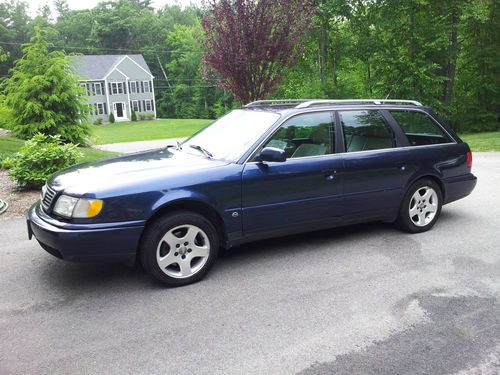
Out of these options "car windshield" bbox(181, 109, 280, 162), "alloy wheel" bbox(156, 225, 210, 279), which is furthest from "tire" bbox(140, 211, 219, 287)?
"car windshield" bbox(181, 109, 280, 162)

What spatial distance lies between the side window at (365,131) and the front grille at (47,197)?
10.1 ft

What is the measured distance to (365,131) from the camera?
5309mm

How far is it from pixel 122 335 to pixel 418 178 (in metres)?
3.88

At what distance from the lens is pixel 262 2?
412 inches

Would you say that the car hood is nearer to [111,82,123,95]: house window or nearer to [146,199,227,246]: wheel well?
[146,199,227,246]: wheel well

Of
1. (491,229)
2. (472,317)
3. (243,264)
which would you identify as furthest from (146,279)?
(491,229)

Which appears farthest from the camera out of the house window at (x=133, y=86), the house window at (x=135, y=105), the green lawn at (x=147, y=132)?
the house window at (x=135, y=105)

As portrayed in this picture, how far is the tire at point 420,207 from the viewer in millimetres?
5535

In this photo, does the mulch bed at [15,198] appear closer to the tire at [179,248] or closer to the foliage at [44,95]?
the tire at [179,248]

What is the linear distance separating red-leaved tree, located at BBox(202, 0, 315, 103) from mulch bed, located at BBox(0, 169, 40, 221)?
553cm

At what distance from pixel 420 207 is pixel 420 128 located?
39.3 inches

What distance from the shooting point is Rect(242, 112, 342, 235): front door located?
4.52 meters

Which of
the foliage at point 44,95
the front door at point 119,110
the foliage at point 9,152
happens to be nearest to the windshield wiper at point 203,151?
the foliage at point 9,152

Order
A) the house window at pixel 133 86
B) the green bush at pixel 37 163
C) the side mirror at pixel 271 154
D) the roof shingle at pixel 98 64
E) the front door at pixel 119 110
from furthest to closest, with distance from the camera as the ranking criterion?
the house window at pixel 133 86
the front door at pixel 119 110
the roof shingle at pixel 98 64
the green bush at pixel 37 163
the side mirror at pixel 271 154
